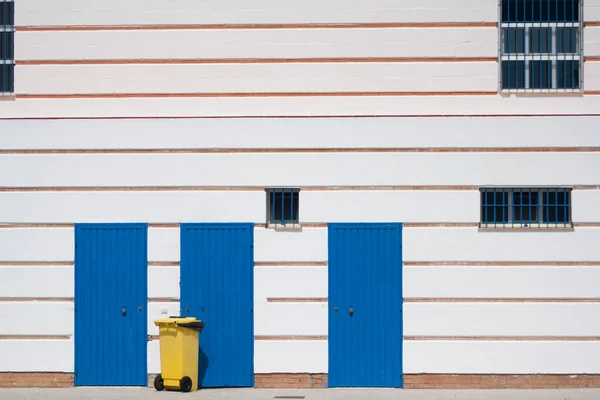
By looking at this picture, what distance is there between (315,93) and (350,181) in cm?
154

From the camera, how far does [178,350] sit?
19047mm

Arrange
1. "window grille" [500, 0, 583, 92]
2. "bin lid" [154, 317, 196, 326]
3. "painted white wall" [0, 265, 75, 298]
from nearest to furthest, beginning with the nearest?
"bin lid" [154, 317, 196, 326], "window grille" [500, 0, 583, 92], "painted white wall" [0, 265, 75, 298]

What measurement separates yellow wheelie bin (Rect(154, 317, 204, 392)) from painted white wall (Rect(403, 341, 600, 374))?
3.41 metres

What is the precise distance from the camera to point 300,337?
19.6 metres

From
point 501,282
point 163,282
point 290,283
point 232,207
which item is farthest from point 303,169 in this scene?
point 501,282

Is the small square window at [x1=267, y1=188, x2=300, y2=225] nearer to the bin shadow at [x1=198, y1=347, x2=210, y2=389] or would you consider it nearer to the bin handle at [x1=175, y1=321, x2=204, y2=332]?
the bin handle at [x1=175, y1=321, x2=204, y2=332]

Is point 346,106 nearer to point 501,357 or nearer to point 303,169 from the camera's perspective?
point 303,169

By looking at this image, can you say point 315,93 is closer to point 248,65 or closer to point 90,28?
point 248,65

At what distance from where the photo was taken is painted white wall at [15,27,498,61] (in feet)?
64.4

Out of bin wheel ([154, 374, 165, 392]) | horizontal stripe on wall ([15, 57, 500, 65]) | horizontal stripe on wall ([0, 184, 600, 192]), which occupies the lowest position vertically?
bin wheel ([154, 374, 165, 392])

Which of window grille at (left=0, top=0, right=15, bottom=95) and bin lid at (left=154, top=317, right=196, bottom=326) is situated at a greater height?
window grille at (left=0, top=0, right=15, bottom=95)

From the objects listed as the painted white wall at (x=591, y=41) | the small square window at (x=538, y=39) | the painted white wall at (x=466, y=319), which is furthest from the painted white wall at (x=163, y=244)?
the painted white wall at (x=591, y=41)

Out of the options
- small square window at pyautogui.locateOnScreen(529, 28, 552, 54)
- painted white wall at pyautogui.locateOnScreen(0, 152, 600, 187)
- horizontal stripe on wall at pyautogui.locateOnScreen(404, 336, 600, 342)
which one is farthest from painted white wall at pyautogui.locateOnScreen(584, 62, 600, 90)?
horizontal stripe on wall at pyautogui.locateOnScreen(404, 336, 600, 342)

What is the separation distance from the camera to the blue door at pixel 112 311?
19766 millimetres
